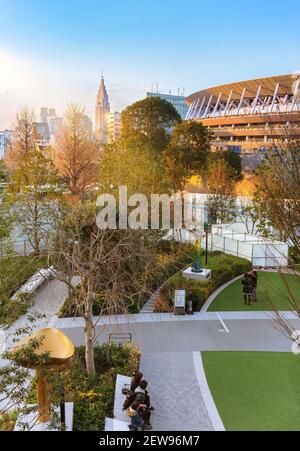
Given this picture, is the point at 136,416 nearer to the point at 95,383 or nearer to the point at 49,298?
the point at 95,383

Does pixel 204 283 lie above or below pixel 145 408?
above

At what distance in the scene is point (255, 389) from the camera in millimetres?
10836

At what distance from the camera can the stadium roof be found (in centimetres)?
6851

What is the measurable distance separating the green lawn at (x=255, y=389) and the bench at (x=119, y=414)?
86.5 inches

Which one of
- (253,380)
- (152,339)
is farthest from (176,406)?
(152,339)

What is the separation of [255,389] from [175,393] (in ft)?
6.76

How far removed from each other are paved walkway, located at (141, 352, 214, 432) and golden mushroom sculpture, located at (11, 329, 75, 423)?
2723mm

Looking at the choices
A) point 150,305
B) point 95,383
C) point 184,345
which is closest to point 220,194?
point 150,305

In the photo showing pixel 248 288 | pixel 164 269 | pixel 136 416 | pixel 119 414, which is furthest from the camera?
pixel 164 269

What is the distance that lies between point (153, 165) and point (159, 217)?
536cm

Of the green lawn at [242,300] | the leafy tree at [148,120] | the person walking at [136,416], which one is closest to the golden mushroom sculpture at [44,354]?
the person walking at [136,416]

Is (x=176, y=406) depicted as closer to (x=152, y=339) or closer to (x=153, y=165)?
(x=152, y=339)

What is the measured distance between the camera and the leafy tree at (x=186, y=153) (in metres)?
34.6
